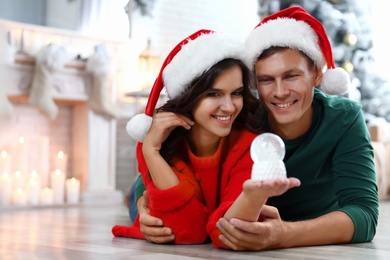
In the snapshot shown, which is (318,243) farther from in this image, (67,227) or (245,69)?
(67,227)

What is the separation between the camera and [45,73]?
4.04m

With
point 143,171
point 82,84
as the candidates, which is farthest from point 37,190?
point 143,171

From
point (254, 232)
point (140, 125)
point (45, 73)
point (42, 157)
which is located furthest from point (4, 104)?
point (254, 232)

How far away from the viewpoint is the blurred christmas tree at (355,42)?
498 centimetres

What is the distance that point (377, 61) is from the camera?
225 inches

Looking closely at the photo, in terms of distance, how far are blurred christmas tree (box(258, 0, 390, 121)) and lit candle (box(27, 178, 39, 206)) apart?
226cm

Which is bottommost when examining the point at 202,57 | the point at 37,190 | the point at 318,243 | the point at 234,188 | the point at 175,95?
the point at 37,190

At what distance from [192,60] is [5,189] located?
262 cm

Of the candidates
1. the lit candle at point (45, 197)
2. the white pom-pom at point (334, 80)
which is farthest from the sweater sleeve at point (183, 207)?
the lit candle at point (45, 197)

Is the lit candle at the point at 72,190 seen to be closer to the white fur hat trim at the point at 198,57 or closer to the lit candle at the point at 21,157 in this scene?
the lit candle at the point at 21,157

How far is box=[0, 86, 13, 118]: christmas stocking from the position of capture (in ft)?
13.0

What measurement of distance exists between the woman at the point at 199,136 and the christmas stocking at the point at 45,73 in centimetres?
236

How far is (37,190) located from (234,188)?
8.82 feet

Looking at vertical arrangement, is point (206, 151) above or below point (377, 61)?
below
